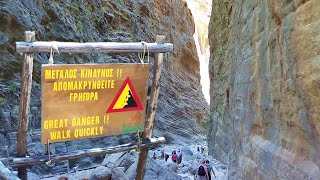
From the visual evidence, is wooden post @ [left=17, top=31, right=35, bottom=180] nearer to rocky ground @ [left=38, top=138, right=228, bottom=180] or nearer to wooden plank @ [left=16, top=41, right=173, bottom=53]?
wooden plank @ [left=16, top=41, right=173, bottom=53]

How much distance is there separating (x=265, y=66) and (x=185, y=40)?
25688 millimetres

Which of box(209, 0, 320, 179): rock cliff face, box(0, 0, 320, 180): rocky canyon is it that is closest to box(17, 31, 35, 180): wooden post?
box(0, 0, 320, 180): rocky canyon

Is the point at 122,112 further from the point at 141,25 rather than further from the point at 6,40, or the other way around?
the point at 141,25

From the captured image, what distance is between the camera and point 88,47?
459 cm

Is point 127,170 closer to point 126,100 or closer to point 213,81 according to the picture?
point 126,100

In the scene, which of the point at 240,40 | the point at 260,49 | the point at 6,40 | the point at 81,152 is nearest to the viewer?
the point at 81,152

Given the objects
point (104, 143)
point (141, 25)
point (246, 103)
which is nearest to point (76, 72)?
point (246, 103)

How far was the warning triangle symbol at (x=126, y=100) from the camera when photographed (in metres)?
4.65

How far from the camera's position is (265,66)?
4820 millimetres

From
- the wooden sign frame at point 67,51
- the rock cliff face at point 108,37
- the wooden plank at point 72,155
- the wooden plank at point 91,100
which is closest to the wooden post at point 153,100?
the wooden sign frame at point 67,51

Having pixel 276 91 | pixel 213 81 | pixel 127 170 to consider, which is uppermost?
pixel 213 81

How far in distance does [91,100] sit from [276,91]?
224 cm

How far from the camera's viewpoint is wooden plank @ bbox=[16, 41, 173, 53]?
416 cm

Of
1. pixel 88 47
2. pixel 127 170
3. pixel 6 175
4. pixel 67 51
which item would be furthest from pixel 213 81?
pixel 6 175
